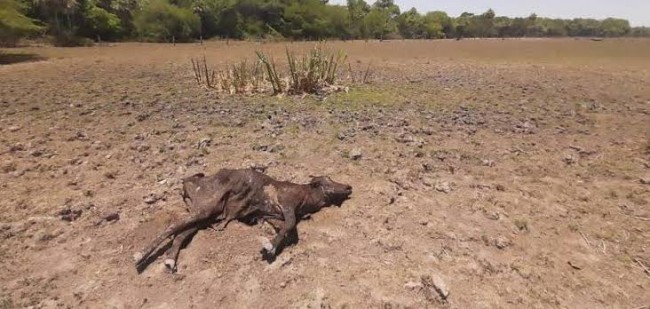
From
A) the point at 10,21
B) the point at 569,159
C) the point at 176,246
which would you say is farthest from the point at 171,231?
the point at 10,21

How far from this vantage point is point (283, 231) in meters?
3.71

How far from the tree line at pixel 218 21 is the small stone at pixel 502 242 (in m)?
20.7

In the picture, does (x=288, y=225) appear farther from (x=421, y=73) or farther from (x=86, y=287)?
(x=421, y=73)

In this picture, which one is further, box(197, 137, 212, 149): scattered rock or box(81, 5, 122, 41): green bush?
box(81, 5, 122, 41): green bush

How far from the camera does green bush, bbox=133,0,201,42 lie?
3866cm

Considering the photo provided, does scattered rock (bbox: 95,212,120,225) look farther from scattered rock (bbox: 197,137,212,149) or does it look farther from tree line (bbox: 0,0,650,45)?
tree line (bbox: 0,0,650,45)

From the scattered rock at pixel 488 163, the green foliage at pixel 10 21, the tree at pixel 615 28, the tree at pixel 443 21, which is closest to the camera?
the scattered rock at pixel 488 163

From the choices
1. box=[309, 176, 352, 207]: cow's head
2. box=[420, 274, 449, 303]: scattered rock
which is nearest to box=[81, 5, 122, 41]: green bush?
box=[309, 176, 352, 207]: cow's head

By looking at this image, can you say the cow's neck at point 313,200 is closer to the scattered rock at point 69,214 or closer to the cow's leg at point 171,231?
the cow's leg at point 171,231

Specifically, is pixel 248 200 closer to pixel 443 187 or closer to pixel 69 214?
pixel 69 214

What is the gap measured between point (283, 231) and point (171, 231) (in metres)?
0.92

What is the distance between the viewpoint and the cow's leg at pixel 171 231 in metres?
3.52

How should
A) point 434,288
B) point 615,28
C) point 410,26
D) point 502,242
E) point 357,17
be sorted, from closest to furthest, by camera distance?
point 434,288
point 502,242
point 357,17
point 410,26
point 615,28

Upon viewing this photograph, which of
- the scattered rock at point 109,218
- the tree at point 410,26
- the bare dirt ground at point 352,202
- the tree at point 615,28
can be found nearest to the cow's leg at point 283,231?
the bare dirt ground at point 352,202
